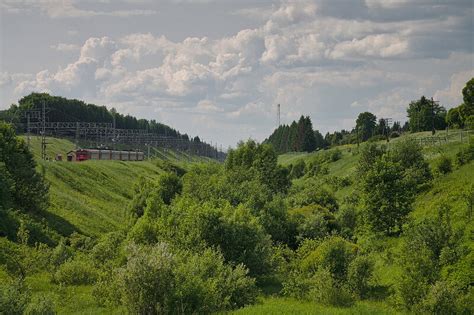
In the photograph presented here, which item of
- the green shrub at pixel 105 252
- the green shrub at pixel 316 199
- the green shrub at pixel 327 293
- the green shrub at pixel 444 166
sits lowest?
the green shrub at pixel 327 293

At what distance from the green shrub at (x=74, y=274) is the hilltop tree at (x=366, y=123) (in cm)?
15470

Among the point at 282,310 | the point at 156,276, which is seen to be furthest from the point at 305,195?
the point at 156,276

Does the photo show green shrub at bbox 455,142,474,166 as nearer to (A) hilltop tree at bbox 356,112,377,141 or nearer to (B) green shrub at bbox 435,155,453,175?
(B) green shrub at bbox 435,155,453,175

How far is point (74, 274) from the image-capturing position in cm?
4000

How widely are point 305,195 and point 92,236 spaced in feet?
107

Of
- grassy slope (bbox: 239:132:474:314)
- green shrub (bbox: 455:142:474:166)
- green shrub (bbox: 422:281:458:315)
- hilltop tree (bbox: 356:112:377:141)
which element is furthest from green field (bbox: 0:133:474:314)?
hilltop tree (bbox: 356:112:377:141)

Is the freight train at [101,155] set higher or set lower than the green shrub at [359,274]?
higher

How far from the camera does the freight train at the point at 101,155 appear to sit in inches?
5108

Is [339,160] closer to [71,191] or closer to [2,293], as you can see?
[71,191]

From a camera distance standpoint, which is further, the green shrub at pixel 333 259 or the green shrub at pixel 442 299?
the green shrub at pixel 333 259

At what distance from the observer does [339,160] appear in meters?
133

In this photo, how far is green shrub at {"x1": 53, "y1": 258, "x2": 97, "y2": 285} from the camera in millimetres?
39594

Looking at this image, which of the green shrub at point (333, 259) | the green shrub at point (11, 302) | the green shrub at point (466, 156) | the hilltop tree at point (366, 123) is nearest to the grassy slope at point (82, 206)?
the green shrub at point (11, 302)

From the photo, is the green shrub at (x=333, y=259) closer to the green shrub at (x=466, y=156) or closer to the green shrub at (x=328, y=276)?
Answer: the green shrub at (x=328, y=276)
